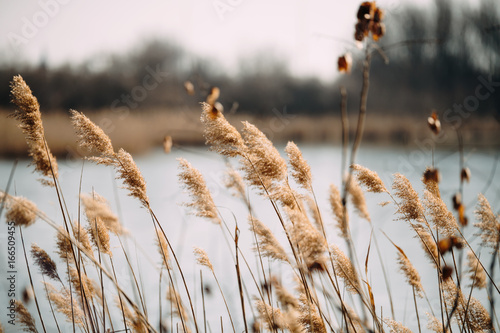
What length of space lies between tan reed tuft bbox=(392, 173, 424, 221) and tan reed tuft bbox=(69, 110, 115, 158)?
46.4 inches

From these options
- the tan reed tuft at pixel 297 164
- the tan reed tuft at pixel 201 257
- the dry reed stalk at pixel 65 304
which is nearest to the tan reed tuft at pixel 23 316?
the dry reed stalk at pixel 65 304

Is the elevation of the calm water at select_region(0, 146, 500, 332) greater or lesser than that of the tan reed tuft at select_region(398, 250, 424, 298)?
greater

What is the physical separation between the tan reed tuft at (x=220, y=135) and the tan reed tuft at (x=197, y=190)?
0.48 feet

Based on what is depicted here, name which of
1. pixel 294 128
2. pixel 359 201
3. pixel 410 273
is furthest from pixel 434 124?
pixel 294 128

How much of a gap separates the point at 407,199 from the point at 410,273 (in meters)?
0.48

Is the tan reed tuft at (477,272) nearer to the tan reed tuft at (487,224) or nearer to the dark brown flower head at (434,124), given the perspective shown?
the tan reed tuft at (487,224)

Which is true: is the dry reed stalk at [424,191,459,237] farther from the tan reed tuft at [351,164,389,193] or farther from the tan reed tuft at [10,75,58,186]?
the tan reed tuft at [10,75,58,186]

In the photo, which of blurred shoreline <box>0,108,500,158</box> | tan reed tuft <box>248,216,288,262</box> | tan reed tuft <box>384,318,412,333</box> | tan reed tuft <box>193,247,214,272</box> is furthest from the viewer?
blurred shoreline <box>0,108,500,158</box>

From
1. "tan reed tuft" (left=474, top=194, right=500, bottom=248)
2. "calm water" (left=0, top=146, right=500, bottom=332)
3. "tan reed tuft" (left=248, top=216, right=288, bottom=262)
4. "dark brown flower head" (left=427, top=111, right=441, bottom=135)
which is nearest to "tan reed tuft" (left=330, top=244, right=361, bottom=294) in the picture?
"calm water" (left=0, top=146, right=500, bottom=332)

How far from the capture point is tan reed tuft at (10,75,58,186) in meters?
1.67

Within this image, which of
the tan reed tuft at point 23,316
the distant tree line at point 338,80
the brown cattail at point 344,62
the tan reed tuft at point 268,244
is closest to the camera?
the brown cattail at point 344,62

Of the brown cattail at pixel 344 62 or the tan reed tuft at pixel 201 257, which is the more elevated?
the brown cattail at pixel 344 62

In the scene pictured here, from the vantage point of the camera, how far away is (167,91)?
11.9 metres

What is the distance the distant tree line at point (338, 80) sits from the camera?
10320mm
